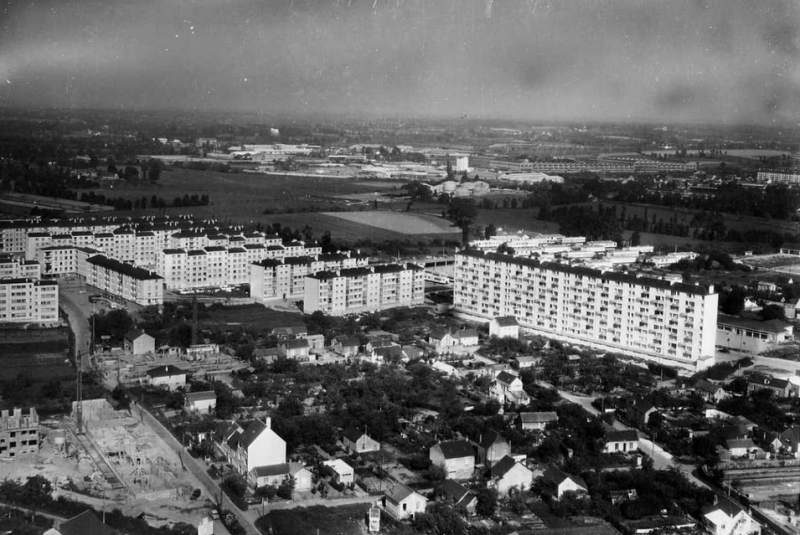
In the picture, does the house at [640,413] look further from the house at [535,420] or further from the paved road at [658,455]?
the house at [535,420]

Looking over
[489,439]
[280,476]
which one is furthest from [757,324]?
[280,476]

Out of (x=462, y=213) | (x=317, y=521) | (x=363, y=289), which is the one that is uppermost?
(x=462, y=213)

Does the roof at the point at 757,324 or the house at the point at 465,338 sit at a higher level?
the roof at the point at 757,324

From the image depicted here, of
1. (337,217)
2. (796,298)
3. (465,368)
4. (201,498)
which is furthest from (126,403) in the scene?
(337,217)

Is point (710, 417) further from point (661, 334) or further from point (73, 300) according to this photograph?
point (73, 300)

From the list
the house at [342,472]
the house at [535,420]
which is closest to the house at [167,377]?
the house at [342,472]

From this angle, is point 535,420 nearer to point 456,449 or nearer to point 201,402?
point 456,449

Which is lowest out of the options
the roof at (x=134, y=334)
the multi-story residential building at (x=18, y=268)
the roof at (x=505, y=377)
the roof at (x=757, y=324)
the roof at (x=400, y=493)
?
the roof at (x=400, y=493)
